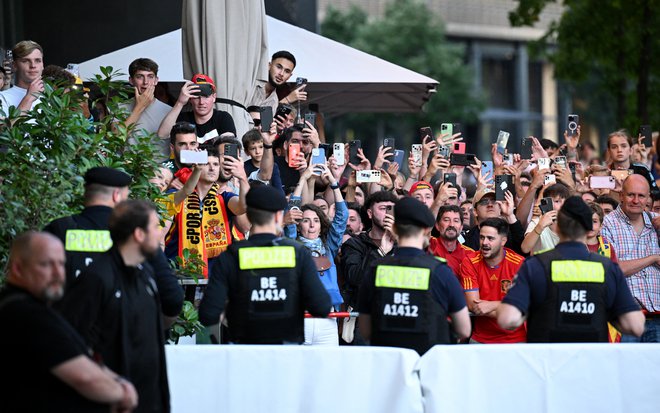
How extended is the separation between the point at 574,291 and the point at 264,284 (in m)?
2.04

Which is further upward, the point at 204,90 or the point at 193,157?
the point at 204,90

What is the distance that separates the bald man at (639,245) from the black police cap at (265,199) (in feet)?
13.3

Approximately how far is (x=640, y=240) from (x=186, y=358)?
4.97 m

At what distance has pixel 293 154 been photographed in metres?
11.2

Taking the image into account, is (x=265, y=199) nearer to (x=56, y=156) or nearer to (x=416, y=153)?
(x=56, y=156)

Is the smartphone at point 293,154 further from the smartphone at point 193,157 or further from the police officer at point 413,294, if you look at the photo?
the police officer at point 413,294

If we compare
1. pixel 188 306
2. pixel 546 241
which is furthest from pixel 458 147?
pixel 188 306

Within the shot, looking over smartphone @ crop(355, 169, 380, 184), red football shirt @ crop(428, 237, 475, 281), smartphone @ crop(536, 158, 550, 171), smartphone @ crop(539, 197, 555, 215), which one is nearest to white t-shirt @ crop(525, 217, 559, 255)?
smartphone @ crop(539, 197, 555, 215)

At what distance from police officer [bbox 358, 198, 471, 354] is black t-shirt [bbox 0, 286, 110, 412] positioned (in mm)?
Result: 2450

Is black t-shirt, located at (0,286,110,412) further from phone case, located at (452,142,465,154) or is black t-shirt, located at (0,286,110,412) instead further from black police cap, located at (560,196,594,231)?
phone case, located at (452,142,465,154)

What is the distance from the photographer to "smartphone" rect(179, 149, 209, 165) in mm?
9102

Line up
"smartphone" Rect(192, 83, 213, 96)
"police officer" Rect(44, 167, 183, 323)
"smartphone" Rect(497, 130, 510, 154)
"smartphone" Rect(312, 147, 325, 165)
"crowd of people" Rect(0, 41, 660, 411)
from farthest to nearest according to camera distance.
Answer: "smartphone" Rect(497, 130, 510, 154)
"smartphone" Rect(312, 147, 325, 165)
"smartphone" Rect(192, 83, 213, 96)
"police officer" Rect(44, 167, 183, 323)
"crowd of people" Rect(0, 41, 660, 411)

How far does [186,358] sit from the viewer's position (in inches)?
298

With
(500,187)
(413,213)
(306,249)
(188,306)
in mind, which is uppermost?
(500,187)
